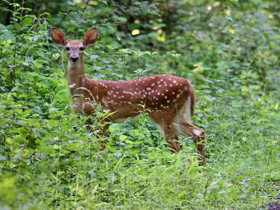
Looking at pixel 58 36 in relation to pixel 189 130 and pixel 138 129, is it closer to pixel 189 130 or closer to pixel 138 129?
pixel 138 129

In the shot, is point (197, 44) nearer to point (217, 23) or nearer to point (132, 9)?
point (217, 23)

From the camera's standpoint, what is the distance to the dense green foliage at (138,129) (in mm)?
4434

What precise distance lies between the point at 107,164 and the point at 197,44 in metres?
7.10

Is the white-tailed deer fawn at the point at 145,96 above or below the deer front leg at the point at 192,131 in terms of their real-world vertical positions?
above

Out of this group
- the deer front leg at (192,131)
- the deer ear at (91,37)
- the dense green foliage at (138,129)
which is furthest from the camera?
the deer ear at (91,37)

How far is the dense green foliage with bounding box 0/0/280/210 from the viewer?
4.43 m

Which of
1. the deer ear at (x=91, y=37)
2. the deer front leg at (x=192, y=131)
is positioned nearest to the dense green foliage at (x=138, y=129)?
the deer front leg at (x=192, y=131)

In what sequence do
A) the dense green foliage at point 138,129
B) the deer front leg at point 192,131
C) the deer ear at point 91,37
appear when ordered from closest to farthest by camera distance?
the dense green foliage at point 138,129 < the deer front leg at point 192,131 < the deer ear at point 91,37

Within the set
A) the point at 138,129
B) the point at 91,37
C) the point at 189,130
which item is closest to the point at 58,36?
the point at 91,37

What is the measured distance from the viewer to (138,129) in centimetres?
592

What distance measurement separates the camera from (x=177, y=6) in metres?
12.3

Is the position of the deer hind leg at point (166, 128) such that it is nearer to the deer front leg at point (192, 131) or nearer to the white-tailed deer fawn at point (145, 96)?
the white-tailed deer fawn at point (145, 96)

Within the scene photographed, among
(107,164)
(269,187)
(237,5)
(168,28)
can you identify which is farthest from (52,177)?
(237,5)

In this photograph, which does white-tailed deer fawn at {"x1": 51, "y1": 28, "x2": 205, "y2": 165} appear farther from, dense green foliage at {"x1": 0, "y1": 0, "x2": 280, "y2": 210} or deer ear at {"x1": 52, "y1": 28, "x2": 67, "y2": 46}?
dense green foliage at {"x1": 0, "y1": 0, "x2": 280, "y2": 210}
